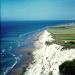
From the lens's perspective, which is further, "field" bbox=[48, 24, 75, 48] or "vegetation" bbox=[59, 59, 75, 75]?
"field" bbox=[48, 24, 75, 48]

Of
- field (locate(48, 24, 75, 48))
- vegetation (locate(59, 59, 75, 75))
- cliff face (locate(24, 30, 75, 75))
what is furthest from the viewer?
field (locate(48, 24, 75, 48))

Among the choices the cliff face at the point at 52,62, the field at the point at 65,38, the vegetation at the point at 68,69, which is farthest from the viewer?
the field at the point at 65,38

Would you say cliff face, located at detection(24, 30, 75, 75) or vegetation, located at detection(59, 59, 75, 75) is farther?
cliff face, located at detection(24, 30, 75, 75)

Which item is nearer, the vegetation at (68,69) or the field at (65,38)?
the vegetation at (68,69)

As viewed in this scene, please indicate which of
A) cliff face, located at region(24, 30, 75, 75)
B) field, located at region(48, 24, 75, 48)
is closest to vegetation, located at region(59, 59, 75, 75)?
cliff face, located at region(24, 30, 75, 75)

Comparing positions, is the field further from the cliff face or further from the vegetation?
the vegetation

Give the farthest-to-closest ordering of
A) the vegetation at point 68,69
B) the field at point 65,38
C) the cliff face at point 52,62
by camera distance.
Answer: the field at point 65,38, the cliff face at point 52,62, the vegetation at point 68,69

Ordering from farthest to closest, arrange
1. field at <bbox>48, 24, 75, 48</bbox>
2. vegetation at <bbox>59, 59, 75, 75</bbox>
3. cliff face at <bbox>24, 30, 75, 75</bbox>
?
field at <bbox>48, 24, 75, 48</bbox>
cliff face at <bbox>24, 30, 75, 75</bbox>
vegetation at <bbox>59, 59, 75, 75</bbox>

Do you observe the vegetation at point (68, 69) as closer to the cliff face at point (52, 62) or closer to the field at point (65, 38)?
the cliff face at point (52, 62)

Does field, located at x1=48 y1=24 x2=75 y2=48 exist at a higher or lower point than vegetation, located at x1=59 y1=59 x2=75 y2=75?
higher

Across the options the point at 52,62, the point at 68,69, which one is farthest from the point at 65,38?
the point at 68,69

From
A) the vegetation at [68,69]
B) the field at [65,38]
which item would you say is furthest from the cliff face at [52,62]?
the field at [65,38]

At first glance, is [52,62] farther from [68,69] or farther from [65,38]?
[65,38]
